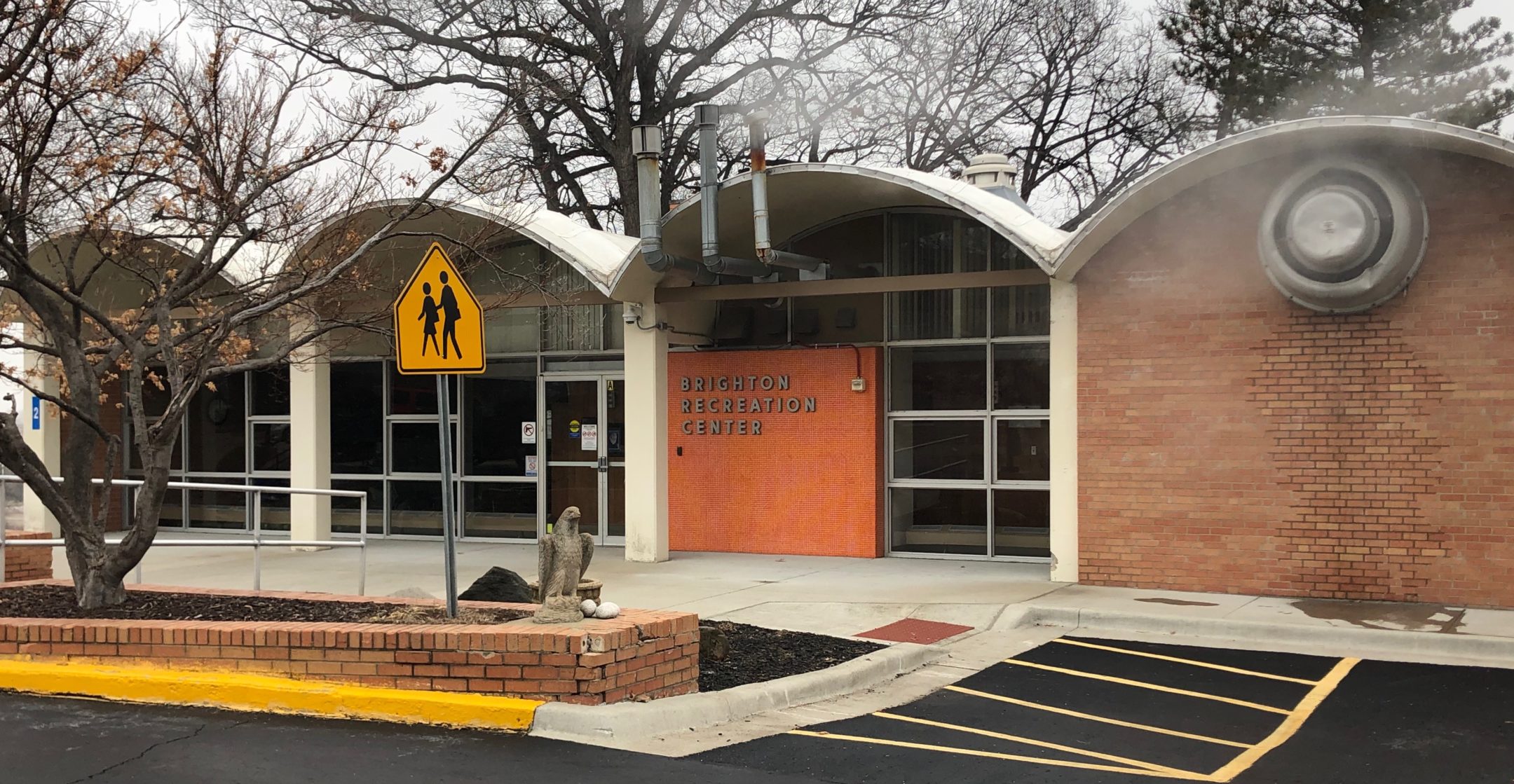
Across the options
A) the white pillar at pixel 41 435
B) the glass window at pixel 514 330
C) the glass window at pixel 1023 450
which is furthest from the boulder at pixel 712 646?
the white pillar at pixel 41 435

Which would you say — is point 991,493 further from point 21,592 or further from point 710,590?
point 21,592

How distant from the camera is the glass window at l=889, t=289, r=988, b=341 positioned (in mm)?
14609

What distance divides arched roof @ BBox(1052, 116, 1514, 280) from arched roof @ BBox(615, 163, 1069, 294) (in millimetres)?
329

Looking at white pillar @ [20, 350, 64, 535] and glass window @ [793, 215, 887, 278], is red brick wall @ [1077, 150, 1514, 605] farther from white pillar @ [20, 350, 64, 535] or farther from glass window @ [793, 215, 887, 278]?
white pillar @ [20, 350, 64, 535]

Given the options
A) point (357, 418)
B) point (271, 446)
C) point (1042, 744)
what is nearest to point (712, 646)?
point (1042, 744)

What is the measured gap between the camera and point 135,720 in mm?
6961

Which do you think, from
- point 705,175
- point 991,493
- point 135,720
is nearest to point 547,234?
point 705,175

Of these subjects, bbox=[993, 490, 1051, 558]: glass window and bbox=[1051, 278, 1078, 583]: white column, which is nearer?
bbox=[1051, 278, 1078, 583]: white column

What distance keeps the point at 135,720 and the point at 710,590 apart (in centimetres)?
614

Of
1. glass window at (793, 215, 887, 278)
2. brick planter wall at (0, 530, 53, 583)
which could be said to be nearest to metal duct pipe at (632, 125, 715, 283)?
glass window at (793, 215, 887, 278)

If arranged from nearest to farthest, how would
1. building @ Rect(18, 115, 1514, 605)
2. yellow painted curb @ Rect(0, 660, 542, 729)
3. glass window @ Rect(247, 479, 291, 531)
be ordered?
yellow painted curb @ Rect(0, 660, 542, 729) < building @ Rect(18, 115, 1514, 605) < glass window @ Rect(247, 479, 291, 531)

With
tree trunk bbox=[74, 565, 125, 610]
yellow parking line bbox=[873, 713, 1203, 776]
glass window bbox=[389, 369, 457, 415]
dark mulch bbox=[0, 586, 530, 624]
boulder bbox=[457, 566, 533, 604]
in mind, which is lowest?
yellow parking line bbox=[873, 713, 1203, 776]

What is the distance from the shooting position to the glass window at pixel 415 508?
1783 cm

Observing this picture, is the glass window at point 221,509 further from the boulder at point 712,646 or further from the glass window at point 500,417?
the boulder at point 712,646
